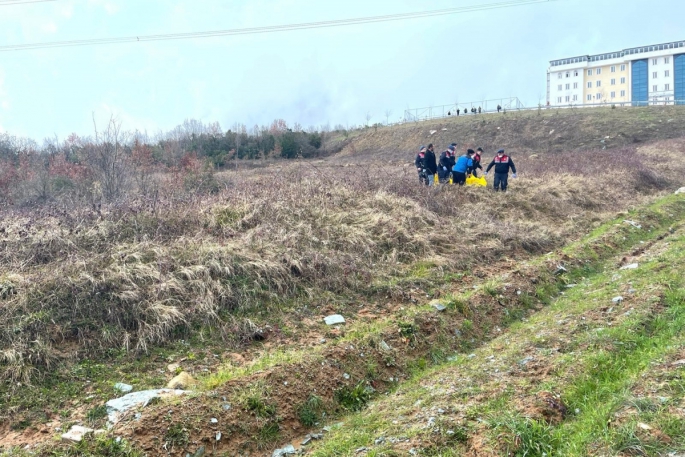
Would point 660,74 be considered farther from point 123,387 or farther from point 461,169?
point 123,387

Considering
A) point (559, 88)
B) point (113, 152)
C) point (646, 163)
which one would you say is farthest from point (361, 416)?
point (559, 88)

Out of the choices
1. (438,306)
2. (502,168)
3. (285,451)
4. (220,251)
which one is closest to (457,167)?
(502,168)

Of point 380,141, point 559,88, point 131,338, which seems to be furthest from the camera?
point 559,88

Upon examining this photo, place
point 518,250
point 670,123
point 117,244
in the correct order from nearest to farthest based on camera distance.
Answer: point 117,244 → point 518,250 → point 670,123

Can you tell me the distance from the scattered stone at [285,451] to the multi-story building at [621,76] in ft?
244

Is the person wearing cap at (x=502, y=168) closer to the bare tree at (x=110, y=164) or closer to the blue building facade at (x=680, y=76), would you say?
the bare tree at (x=110, y=164)

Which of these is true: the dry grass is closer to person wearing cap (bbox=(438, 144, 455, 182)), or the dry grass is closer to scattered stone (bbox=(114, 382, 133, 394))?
scattered stone (bbox=(114, 382, 133, 394))

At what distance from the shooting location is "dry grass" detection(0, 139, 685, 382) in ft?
18.0

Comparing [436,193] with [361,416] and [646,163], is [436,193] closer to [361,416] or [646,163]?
[361,416]

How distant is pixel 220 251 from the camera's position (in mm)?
7062

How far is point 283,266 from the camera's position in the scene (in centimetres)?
718

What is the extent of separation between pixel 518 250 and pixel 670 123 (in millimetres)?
33753

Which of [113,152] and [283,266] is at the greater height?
[113,152]

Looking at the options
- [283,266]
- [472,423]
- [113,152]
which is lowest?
[472,423]
